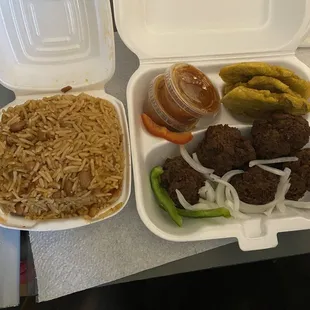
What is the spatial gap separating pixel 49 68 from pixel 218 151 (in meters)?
0.54

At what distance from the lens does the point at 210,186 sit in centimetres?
124

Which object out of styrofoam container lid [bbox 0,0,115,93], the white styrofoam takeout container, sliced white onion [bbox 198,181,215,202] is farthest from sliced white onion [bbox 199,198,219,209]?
styrofoam container lid [bbox 0,0,115,93]

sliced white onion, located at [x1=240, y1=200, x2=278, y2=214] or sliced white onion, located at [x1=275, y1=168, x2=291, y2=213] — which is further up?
sliced white onion, located at [x1=275, y1=168, x2=291, y2=213]

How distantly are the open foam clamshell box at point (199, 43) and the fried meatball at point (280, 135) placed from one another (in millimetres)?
116

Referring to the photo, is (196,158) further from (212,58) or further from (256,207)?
(212,58)

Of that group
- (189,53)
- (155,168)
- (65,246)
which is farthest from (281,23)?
(65,246)

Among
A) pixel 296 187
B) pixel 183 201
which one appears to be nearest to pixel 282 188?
pixel 296 187

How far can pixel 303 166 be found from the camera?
4.00 ft

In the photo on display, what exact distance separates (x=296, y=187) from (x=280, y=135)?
0.14 m

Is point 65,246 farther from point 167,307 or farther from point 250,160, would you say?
point 250,160

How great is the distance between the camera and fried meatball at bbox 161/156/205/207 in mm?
1183

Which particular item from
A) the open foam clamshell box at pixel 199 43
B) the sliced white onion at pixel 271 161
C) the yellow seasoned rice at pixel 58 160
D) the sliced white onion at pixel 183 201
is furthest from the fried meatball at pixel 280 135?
the yellow seasoned rice at pixel 58 160

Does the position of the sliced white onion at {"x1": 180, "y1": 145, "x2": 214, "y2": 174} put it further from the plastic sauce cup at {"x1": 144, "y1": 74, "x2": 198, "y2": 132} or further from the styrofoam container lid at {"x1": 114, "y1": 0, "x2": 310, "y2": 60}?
the styrofoam container lid at {"x1": 114, "y1": 0, "x2": 310, "y2": 60}

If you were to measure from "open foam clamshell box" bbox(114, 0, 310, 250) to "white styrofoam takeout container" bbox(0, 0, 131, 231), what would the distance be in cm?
8
